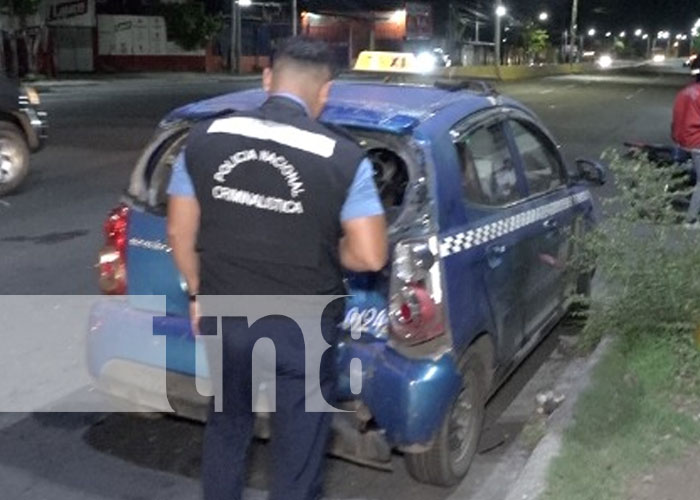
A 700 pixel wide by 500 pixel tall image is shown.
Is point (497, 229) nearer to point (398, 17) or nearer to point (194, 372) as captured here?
point (194, 372)

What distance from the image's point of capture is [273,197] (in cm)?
351

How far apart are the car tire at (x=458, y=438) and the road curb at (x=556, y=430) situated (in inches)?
10.9

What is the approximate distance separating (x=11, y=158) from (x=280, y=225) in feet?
34.0

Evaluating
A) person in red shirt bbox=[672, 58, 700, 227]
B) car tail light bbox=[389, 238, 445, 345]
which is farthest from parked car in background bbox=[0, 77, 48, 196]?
car tail light bbox=[389, 238, 445, 345]

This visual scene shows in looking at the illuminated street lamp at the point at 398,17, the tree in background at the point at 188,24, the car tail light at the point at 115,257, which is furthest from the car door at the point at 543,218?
the illuminated street lamp at the point at 398,17

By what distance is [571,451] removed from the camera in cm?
489

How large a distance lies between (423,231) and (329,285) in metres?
1.21

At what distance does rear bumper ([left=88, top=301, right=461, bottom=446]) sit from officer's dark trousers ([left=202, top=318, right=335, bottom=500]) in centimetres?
87

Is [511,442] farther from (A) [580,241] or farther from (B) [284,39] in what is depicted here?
(B) [284,39]

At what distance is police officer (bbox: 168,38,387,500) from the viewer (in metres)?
3.52

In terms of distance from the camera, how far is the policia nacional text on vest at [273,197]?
11.5 feet

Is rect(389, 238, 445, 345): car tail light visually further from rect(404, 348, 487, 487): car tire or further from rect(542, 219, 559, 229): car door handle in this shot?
rect(542, 219, 559, 229): car door handle

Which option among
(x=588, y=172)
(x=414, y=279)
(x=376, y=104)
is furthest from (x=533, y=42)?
(x=414, y=279)

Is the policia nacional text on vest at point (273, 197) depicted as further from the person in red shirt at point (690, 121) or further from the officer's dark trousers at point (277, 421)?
the person in red shirt at point (690, 121)
